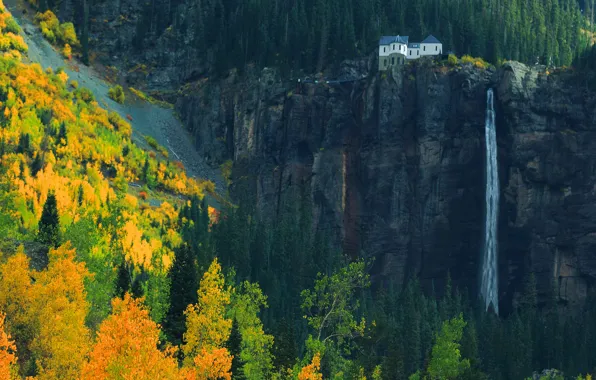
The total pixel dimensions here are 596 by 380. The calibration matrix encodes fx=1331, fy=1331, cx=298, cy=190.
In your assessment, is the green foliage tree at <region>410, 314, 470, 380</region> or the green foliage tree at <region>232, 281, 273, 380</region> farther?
the green foliage tree at <region>410, 314, 470, 380</region>

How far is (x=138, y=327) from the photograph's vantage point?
9050 centimetres

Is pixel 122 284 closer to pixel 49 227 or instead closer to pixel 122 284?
pixel 122 284

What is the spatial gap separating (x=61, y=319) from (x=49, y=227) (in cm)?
3880

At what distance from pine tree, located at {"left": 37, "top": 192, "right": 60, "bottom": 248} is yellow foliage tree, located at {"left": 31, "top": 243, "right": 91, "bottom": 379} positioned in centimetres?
1473

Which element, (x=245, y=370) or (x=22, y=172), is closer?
(x=245, y=370)

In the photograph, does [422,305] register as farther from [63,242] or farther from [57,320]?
[57,320]

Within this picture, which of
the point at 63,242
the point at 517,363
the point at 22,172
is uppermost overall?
the point at 22,172

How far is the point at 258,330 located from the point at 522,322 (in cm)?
7230

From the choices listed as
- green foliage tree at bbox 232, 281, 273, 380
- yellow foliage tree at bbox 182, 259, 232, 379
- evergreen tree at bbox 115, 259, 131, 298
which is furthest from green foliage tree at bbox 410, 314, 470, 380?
yellow foliage tree at bbox 182, 259, 232, 379

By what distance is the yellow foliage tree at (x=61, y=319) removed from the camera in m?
105

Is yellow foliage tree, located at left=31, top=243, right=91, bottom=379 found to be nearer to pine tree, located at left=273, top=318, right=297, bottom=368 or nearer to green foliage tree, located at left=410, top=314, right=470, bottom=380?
pine tree, located at left=273, top=318, right=297, bottom=368

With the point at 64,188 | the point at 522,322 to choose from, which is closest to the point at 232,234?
the point at 64,188

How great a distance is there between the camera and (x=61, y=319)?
112 metres

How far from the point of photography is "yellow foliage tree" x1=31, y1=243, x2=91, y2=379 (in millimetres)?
104812
